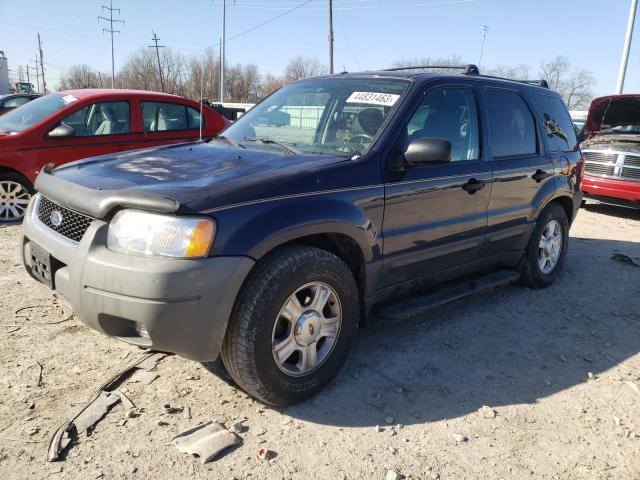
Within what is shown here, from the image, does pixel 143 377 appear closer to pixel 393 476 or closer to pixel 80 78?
pixel 393 476

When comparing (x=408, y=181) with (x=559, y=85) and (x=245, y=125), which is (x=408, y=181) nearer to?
(x=245, y=125)

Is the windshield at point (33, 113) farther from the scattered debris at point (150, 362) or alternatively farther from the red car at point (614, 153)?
the red car at point (614, 153)

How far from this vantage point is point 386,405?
289 centimetres

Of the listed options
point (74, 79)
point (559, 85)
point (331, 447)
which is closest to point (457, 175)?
point (331, 447)

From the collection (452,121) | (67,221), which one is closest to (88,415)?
(67,221)

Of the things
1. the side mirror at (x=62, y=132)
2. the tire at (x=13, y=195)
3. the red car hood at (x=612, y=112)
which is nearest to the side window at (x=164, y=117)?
the side mirror at (x=62, y=132)

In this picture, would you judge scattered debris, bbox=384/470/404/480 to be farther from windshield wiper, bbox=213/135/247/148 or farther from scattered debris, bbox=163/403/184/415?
windshield wiper, bbox=213/135/247/148

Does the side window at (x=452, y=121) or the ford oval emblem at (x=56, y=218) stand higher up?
the side window at (x=452, y=121)

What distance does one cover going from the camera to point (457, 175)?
11.7 feet

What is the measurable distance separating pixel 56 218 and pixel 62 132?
416 cm

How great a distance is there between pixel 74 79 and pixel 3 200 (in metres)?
89.8

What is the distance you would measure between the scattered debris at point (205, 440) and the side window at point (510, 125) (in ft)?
9.36

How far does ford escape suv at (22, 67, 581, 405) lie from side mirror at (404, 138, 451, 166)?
0.4 inches

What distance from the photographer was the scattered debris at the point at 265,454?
2.41 meters
